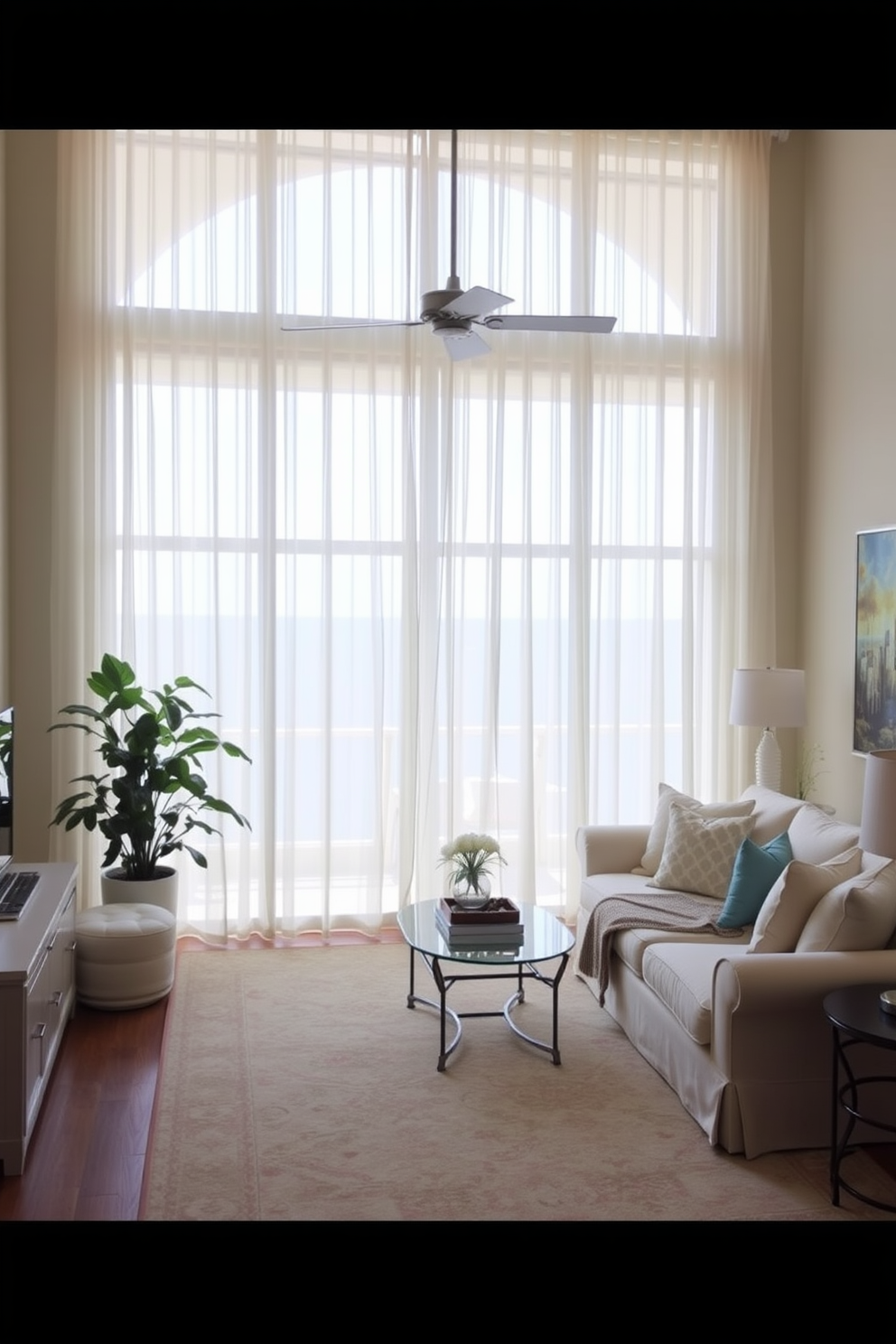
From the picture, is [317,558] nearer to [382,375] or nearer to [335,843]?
[382,375]

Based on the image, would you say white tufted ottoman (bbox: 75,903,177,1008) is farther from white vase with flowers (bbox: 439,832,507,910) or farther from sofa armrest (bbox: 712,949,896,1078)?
sofa armrest (bbox: 712,949,896,1078)

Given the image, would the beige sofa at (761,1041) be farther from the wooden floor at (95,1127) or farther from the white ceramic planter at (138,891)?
the white ceramic planter at (138,891)

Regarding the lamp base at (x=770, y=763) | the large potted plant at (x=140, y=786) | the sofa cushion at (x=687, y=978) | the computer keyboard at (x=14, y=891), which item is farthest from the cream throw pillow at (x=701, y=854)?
the computer keyboard at (x=14, y=891)

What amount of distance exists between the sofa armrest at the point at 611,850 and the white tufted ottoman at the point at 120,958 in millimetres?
1876

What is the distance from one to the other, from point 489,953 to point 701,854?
115 centimetres

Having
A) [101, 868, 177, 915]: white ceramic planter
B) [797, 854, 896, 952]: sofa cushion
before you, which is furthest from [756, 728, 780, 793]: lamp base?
[101, 868, 177, 915]: white ceramic planter

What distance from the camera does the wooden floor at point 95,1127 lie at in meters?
2.93

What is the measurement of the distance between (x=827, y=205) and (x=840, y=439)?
1246 millimetres

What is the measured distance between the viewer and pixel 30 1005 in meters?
3.21

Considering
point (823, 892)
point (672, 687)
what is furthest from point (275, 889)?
point (823, 892)

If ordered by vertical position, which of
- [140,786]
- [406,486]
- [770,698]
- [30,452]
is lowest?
[140,786]

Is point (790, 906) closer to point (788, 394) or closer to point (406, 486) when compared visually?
point (406, 486)

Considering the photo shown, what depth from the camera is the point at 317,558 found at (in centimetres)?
551

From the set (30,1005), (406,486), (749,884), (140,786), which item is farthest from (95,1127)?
(406,486)
